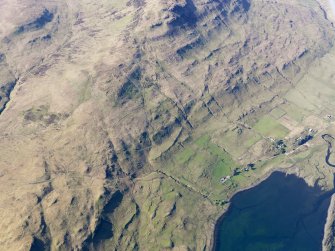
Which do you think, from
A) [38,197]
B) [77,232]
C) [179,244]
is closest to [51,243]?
[77,232]

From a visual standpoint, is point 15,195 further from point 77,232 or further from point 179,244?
point 179,244

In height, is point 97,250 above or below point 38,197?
below

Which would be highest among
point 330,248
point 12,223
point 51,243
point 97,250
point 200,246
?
point 12,223

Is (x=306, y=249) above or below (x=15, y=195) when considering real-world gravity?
below

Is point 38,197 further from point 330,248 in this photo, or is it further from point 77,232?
point 330,248

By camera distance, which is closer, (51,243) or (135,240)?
(51,243)

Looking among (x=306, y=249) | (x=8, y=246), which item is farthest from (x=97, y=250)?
(x=306, y=249)

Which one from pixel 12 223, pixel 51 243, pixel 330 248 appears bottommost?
pixel 330 248

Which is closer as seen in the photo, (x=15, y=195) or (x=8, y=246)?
(x=8, y=246)
